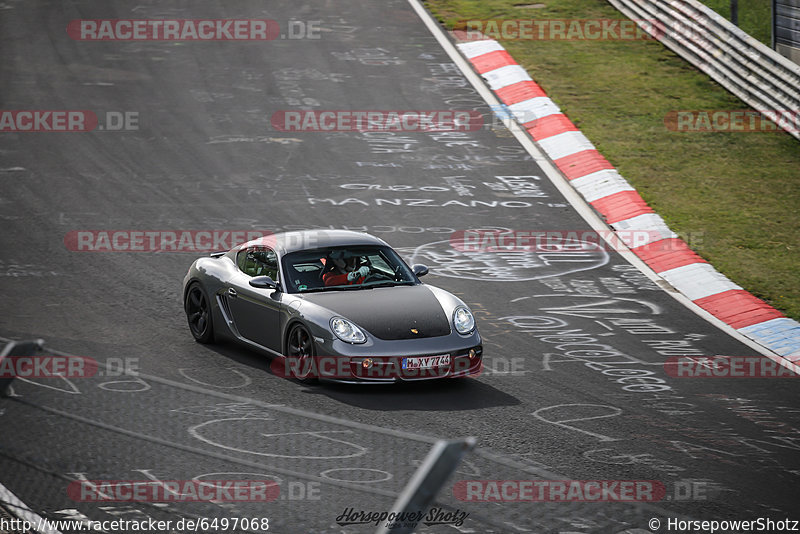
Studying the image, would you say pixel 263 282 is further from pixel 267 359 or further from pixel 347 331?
pixel 347 331

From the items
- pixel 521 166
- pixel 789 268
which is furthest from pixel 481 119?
pixel 789 268

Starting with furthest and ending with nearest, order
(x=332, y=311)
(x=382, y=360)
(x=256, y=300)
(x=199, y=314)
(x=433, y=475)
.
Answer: (x=199, y=314) → (x=256, y=300) → (x=332, y=311) → (x=382, y=360) → (x=433, y=475)

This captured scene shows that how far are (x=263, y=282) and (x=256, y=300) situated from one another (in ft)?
1.11

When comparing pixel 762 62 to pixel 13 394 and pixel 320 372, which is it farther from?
pixel 13 394

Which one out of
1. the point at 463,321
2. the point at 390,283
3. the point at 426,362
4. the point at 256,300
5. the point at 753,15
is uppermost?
the point at 753,15

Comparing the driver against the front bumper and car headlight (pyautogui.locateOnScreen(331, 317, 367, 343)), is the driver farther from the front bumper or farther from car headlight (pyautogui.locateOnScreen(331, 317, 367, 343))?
the front bumper

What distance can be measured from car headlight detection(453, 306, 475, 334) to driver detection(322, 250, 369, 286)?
→ 117 centimetres

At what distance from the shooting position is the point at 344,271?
34.6ft

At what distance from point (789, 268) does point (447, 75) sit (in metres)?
9.59

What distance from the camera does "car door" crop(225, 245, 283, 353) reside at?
Answer: 33.1 feet

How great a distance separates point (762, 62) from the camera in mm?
19734

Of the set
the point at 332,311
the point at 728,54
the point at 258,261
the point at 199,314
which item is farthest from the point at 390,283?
the point at 728,54

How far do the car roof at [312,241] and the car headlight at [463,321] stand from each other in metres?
1.31

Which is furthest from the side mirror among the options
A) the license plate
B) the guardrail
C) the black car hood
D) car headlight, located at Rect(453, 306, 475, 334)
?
the guardrail
